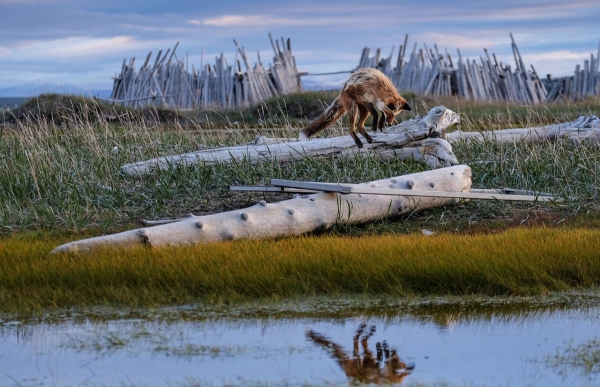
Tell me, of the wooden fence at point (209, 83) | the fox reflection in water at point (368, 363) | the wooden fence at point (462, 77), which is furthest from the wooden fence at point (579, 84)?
the fox reflection in water at point (368, 363)

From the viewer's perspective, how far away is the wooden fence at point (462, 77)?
30.2m

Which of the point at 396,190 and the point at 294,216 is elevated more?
the point at 396,190

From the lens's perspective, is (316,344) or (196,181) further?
(196,181)

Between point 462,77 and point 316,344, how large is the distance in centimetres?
2650

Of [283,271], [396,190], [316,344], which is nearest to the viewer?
[316,344]

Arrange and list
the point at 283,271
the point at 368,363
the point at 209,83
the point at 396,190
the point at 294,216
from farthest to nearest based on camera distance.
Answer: the point at 209,83 → the point at 396,190 → the point at 294,216 → the point at 283,271 → the point at 368,363

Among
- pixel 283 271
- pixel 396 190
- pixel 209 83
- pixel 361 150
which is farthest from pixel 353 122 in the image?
pixel 209 83

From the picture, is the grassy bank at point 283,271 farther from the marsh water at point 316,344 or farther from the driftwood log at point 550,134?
the driftwood log at point 550,134

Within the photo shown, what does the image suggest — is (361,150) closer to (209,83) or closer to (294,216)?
(294,216)

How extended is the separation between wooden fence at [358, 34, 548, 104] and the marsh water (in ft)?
79.2

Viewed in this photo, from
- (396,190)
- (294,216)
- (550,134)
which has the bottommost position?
(294,216)

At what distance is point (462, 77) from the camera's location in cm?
3016

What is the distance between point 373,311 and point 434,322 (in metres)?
0.51

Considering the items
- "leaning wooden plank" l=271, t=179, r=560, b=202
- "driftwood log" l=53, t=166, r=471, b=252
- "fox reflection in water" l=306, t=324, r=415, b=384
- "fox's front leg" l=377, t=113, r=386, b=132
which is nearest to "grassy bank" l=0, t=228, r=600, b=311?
"driftwood log" l=53, t=166, r=471, b=252
